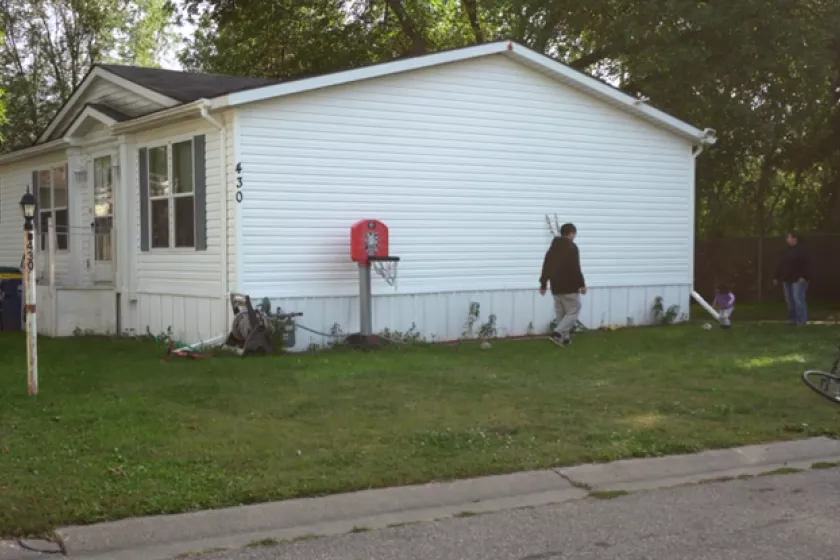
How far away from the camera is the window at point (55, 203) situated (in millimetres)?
16688

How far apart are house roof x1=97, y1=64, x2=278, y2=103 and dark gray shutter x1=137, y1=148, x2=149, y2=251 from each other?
3.44ft

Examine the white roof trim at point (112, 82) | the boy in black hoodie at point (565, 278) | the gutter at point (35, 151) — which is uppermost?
the white roof trim at point (112, 82)

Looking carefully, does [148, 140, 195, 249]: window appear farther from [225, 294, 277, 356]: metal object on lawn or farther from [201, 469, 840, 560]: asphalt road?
[201, 469, 840, 560]: asphalt road

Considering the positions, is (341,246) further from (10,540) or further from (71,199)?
(10,540)

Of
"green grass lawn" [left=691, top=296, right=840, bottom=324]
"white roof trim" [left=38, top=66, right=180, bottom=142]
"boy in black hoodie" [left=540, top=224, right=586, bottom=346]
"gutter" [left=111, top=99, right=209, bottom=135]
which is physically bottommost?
"green grass lawn" [left=691, top=296, right=840, bottom=324]

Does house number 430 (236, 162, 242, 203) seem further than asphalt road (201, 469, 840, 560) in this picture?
Yes

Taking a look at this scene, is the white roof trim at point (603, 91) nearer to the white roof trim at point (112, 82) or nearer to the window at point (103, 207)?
the white roof trim at point (112, 82)

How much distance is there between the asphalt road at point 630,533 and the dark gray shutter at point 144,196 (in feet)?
33.0

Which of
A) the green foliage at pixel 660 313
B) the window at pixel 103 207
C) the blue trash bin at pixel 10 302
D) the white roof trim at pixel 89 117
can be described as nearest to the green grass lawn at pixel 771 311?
the green foliage at pixel 660 313

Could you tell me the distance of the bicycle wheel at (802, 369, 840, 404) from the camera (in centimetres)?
830

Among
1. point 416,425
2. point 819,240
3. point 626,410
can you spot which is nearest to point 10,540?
point 416,425

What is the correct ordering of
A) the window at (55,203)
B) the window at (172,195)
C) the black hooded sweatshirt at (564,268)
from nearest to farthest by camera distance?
the black hooded sweatshirt at (564,268), the window at (172,195), the window at (55,203)


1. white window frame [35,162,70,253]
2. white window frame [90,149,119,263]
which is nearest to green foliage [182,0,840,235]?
white window frame [90,149,119,263]

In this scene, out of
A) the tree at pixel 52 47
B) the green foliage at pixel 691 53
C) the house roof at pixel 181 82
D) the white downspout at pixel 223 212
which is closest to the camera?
the white downspout at pixel 223 212
